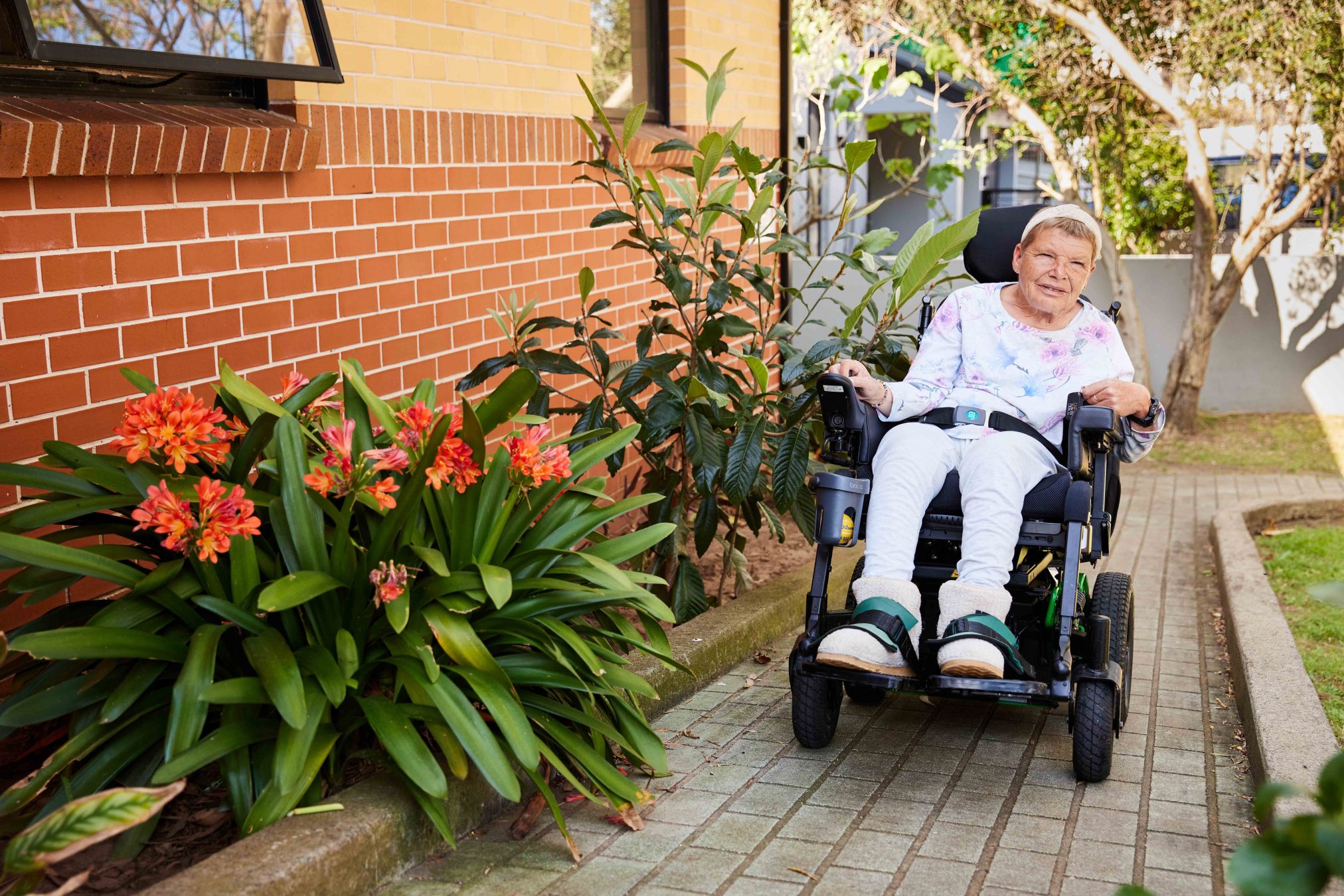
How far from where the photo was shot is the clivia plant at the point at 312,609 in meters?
2.47

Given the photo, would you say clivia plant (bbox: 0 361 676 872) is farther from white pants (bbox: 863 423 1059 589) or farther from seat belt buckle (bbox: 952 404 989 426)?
seat belt buckle (bbox: 952 404 989 426)

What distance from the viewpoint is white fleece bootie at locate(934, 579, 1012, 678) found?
3053 millimetres

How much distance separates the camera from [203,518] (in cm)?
246

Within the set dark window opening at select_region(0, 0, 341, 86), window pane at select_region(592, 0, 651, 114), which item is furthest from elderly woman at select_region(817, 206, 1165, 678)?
window pane at select_region(592, 0, 651, 114)

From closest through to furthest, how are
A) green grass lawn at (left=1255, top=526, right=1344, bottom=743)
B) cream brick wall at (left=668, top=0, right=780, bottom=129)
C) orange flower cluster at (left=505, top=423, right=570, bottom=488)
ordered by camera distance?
orange flower cluster at (left=505, top=423, right=570, bottom=488) → green grass lawn at (left=1255, top=526, right=1344, bottom=743) → cream brick wall at (left=668, top=0, right=780, bottom=129)

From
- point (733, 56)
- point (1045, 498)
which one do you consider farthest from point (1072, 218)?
point (733, 56)

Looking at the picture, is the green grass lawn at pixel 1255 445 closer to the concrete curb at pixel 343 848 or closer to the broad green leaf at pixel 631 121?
the broad green leaf at pixel 631 121

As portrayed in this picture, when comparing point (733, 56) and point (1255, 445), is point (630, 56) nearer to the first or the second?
point (733, 56)

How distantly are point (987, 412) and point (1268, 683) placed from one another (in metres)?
1.15

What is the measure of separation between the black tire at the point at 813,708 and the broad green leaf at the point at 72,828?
6.20 ft

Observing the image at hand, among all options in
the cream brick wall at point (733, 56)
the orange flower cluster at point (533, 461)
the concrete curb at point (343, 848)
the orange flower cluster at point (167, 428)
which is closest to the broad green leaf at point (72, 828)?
the concrete curb at point (343, 848)

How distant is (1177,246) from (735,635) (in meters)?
8.99

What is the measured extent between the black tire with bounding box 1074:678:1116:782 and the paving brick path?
7 centimetres

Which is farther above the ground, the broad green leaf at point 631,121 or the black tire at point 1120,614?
the broad green leaf at point 631,121
